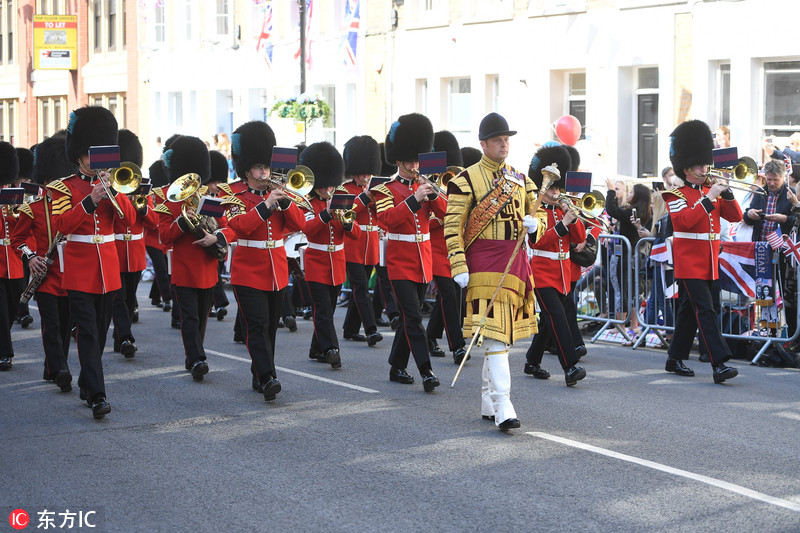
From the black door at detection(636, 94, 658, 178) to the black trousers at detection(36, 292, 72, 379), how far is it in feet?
36.6

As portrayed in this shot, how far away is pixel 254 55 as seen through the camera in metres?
30.6

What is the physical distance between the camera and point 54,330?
10.1m

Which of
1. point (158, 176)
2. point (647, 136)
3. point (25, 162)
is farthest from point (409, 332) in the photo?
point (647, 136)

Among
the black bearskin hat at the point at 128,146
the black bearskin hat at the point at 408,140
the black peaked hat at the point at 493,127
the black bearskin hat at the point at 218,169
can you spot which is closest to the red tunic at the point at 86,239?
the black bearskin hat at the point at 408,140

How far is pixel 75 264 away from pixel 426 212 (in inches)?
118

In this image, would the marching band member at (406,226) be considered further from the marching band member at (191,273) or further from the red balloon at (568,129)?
the red balloon at (568,129)

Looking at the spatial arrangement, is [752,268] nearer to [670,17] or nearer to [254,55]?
[670,17]

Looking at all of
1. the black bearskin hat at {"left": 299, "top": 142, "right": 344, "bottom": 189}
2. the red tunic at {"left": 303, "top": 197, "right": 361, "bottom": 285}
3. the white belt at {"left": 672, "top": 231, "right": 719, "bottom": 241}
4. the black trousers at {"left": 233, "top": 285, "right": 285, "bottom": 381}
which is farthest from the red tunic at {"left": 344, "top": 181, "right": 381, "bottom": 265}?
Result: the white belt at {"left": 672, "top": 231, "right": 719, "bottom": 241}

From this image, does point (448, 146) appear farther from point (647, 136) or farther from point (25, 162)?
point (647, 136)

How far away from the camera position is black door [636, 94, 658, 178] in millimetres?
19391

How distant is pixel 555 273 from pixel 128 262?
164 inches

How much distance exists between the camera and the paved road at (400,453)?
6.29 m

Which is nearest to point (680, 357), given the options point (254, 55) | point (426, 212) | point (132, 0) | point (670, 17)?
point (426, 212)

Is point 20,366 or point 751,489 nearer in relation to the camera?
point 751,489
